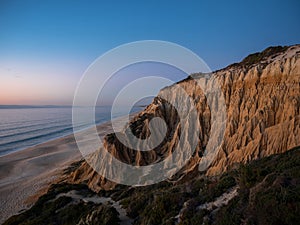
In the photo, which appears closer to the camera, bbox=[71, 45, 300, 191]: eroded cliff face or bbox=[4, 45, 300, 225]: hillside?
bbox=[4, 45, 300, 225]: hillside

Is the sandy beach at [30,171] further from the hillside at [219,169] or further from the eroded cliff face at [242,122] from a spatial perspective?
the eroded cliff face at [242,122]

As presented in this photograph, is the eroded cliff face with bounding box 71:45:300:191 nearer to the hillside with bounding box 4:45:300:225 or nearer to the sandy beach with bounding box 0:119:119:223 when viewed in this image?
the hillside with bounding box 4:45:300:225

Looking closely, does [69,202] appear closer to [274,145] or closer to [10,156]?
[274,145]

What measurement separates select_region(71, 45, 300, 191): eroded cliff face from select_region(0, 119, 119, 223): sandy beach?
514 centimetres

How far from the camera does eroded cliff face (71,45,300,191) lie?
15.9 m

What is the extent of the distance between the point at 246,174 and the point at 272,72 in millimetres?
12089

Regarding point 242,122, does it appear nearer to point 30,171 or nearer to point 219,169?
point 219,169

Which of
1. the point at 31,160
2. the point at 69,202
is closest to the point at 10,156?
the point at 31,160

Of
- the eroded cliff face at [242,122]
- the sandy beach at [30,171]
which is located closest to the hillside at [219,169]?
the eroded cliff face at [242,122]

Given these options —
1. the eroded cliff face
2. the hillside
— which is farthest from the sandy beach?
the eroded cliff face

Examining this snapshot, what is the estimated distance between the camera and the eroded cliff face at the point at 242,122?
625 inches

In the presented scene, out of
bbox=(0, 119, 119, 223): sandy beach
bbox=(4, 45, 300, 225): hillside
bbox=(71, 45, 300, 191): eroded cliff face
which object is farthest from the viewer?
bbox=(0, 119, 119, 223): sandy beach

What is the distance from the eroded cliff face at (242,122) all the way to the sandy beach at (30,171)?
5.14 meters

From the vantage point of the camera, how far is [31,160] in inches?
1479
